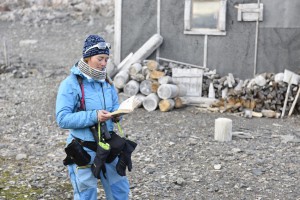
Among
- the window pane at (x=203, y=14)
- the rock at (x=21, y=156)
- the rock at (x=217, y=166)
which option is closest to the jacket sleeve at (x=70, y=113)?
the rock at (x=217, y=166)

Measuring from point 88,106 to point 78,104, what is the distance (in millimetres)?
87

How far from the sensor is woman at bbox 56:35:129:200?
3.78m

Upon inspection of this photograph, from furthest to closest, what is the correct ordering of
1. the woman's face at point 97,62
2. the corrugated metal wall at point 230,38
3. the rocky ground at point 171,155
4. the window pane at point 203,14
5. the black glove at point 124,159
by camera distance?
the window pane at point 203,14 < the corrugated metal wall at point 230,38 < the rocky ground at point 171,155 < the black glove at point 124,159 < the woman's face at point 97,62

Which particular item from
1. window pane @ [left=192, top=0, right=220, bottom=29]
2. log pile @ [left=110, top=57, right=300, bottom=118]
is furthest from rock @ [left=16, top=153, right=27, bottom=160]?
window pane @ [left=192, top=0, right=220, bottom=29]

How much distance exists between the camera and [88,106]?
3889 millimetres

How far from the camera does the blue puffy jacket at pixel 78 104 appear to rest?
3.77 metres

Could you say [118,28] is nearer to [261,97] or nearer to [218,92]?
[218,92]

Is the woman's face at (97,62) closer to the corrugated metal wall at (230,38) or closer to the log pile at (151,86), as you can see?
the log pile at (151,86)

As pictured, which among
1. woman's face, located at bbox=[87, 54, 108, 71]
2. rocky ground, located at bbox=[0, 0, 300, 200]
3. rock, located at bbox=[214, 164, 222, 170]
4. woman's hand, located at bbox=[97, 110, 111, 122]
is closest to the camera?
woman's hand, located at bbox=[97, 110, 111, 122]

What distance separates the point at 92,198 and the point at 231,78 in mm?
7410

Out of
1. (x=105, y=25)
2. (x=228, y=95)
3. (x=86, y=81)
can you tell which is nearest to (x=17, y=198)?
(x=86, y=81)

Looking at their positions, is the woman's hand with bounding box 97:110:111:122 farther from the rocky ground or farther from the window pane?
the window pane

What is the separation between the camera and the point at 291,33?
34.3ft

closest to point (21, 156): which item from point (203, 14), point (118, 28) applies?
point (118, 28)
